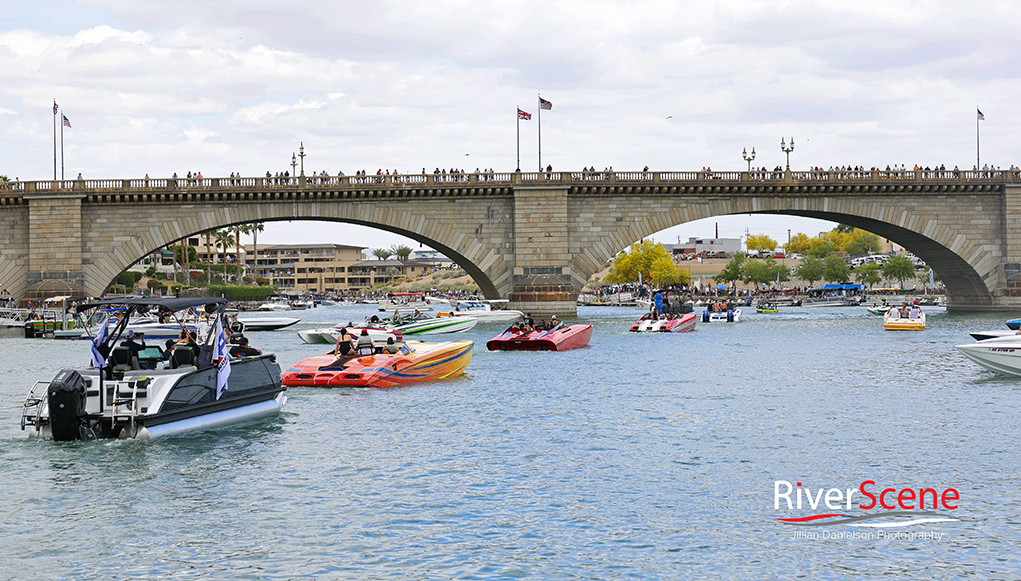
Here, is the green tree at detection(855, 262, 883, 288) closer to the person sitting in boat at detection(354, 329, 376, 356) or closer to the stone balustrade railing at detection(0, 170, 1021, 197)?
the stone balustrade railing at detection(0, 170, 1021, 197)

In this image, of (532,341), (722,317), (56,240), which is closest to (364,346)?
(532,341)

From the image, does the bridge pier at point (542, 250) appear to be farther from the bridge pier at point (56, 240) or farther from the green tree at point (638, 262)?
the green tree at point (638, 262)

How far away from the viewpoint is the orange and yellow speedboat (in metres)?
26.0

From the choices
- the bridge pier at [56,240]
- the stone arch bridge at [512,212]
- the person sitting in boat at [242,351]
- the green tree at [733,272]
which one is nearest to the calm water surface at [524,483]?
the person sitting in boat at [242,351]

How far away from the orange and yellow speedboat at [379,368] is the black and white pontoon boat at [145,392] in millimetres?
5369

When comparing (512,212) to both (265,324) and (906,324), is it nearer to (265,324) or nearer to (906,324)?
(265,324)

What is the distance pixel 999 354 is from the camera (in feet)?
92.7

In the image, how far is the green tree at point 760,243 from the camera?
188 metres

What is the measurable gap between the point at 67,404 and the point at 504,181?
46069 millimetres

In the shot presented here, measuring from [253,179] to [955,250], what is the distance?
4672cm

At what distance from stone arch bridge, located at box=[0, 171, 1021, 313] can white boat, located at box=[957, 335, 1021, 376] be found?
34.4m

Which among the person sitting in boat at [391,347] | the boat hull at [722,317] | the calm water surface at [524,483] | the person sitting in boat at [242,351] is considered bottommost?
the calm water surface at [524,483]

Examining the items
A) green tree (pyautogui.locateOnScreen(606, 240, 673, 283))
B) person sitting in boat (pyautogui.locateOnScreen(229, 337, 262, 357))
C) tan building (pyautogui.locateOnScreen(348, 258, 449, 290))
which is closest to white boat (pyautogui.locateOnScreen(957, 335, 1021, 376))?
person sitting in boat (pyautogui.locateOnScreen(229, 337, 262, 357))

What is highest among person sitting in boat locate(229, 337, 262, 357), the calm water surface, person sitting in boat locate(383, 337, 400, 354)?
person sitting in boat locate(229, 337, 262, 357)
